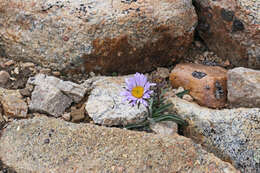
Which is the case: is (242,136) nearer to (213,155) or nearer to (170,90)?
(213,155)

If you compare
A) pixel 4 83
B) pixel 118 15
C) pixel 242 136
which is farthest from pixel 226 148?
pixel 4 83

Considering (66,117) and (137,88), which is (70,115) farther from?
(137,88)

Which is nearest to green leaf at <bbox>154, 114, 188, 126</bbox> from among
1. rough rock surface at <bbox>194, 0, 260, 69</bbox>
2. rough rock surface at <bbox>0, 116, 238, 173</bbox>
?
rough rock surface at <bbox>0, 116, 238, 173</bbox>

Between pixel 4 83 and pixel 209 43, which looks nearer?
pixel 4 83

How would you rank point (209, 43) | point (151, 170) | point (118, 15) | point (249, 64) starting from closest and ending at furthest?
point (151, 170)
point (118, 15)
point (249, 64)
point (209, 43)

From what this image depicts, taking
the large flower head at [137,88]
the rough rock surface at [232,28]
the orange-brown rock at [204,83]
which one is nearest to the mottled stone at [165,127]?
the large flower head at [137,88]

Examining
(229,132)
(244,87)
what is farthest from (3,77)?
(244,87)

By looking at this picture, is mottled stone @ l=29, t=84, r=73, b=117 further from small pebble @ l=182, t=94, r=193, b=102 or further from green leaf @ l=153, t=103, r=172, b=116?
small pebble @ l=182, t=94, r=193, b=102
